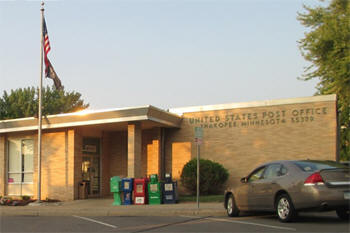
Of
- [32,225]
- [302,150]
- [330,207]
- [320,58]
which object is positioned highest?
[320,58]

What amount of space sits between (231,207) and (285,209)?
2619 millimetres

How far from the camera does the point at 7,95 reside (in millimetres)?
52125

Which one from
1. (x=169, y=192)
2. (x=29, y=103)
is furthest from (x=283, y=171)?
(x=29, y=103)

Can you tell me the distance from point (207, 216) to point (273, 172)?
10.0ft

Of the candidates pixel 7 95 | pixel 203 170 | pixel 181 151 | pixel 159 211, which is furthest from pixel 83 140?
pixel 7 95

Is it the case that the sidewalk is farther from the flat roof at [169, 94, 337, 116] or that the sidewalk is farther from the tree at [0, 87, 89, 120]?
the tree at [0, 87, 89, 120]

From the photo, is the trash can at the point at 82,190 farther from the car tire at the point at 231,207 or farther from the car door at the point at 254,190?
the car door at the point at 254,190

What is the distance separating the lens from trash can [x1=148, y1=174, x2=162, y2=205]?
1928 cm

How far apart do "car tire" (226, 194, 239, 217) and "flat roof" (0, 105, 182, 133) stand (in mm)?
8089

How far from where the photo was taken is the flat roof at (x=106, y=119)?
2134cm

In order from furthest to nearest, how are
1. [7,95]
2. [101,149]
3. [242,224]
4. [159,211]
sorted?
[7,95], [101,149], [159,211], [242,224]

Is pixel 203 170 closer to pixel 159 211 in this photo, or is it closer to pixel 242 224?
pixel 159 211

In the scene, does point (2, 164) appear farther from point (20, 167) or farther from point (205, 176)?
point (205, 176)

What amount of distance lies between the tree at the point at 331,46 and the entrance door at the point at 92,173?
40.1 ft
